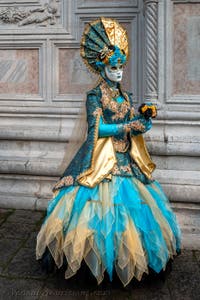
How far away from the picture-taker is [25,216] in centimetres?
419

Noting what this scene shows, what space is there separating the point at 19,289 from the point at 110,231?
74 cm

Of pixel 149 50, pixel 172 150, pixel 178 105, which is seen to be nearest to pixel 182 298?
pixel 172 150

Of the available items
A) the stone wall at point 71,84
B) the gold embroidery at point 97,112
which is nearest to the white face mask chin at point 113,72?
the gold embroidery at point 97,112

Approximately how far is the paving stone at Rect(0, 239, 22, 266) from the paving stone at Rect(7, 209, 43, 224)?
0.47 m

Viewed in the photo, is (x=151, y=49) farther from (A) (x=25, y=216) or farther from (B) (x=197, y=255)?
(A) (x=25, y=216)

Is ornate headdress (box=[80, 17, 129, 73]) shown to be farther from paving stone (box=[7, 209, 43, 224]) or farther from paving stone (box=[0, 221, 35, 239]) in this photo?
paving stone (box=[7, 209, 43, 224])

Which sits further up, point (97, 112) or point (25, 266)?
point (97, 112)

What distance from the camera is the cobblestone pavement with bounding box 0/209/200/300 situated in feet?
8.82

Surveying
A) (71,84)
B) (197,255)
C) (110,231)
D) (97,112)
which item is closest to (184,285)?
(197,255)

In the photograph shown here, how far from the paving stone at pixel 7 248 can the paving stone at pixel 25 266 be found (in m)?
0.05

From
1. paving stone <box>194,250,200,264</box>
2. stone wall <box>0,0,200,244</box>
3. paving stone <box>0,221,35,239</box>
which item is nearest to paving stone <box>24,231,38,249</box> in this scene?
paving stone <box>0,221,35,239</box>

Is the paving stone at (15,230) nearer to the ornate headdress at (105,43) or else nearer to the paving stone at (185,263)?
the paving stone at (185,263)

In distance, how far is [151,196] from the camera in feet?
9.49

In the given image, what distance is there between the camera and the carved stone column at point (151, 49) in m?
3.94
